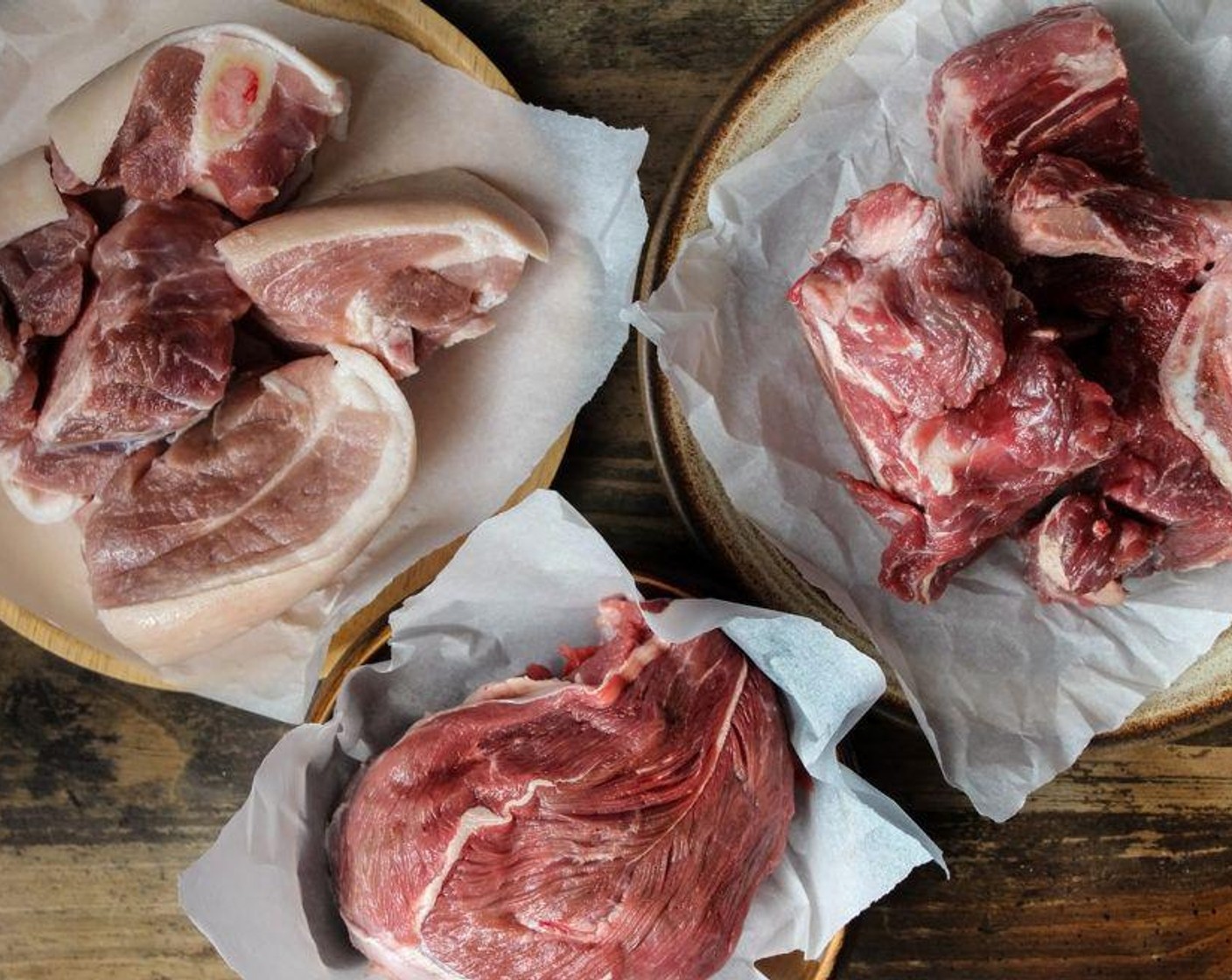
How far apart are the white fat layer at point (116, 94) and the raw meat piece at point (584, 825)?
1074 millimetres

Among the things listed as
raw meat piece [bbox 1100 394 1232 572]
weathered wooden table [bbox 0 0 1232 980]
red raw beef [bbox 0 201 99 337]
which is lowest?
weathered wooden table [bbox 0 0 1232 980]

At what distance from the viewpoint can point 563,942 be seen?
1879mm

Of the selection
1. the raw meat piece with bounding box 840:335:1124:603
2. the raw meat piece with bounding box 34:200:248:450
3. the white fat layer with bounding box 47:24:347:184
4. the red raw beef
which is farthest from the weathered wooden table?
the red raw beef

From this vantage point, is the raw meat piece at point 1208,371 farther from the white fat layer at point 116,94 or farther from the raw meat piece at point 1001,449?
the white fat layer at point 116,94

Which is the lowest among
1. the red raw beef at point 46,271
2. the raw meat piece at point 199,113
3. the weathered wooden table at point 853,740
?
the weathered wooden table at point 853,740

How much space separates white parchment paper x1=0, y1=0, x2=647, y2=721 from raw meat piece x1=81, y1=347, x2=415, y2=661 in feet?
0.41

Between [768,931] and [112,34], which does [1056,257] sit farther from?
[112,34]

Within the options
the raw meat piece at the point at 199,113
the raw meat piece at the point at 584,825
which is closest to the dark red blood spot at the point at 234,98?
the raw meat piece at the point at 199,113

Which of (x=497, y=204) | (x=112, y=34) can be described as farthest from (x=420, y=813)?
(x=112, y=34)

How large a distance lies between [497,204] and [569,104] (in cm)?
31

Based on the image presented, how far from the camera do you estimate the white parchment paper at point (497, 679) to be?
1.90 meters

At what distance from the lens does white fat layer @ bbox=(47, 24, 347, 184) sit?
194cm

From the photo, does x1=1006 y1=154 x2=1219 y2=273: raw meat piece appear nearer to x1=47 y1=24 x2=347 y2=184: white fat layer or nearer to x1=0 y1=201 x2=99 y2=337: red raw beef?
x1=47 y1=24 x2=347 y2=184: white fat layer

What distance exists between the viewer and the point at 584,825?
1854mm
